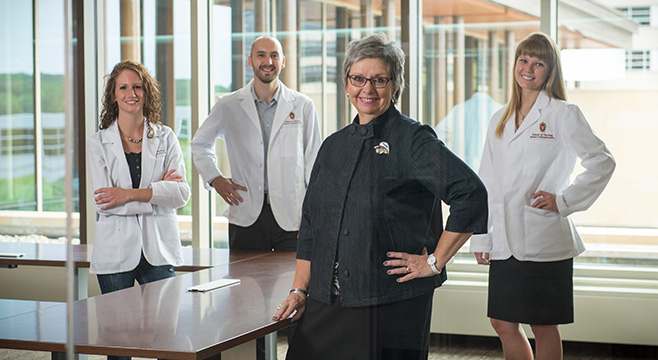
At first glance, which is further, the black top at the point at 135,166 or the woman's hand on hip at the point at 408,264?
the black top at the point at 135,166

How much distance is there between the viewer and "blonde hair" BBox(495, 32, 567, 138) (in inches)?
81.1

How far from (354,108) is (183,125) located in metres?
1.02

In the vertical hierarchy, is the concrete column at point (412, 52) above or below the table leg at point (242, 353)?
above

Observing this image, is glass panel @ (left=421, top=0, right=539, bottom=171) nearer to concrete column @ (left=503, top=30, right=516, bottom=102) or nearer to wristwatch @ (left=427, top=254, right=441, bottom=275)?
concrete column @ (left=503, top=30, right=516, bottom=102)

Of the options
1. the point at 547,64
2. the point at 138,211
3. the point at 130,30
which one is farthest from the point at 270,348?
the point at 547,64

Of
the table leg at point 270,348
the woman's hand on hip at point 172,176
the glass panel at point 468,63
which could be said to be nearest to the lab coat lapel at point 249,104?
the woman's hand on hip at point 172,176

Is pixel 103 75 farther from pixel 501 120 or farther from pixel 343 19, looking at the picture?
pixel 501 120

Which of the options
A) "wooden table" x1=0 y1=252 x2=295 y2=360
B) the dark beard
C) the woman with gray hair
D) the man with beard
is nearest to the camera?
"wooden table" x1=0 y1=252 x2=295 y2=360

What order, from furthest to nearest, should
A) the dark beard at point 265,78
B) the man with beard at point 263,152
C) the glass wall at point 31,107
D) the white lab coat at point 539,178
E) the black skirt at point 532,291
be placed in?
1. the dark beard at point 265,78
2. the man with beard at point 263,152
3. the black skirt at point 532,291
4. the white lab coat at point 539,178
5. the glass wall at point 31,107

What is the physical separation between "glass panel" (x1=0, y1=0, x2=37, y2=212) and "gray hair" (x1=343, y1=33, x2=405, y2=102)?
0.78 meters

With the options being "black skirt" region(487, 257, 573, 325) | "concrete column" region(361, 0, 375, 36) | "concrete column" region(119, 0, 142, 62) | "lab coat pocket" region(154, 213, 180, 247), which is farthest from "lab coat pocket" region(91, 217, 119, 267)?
"black skirt" region(487, 257, 573, 325)

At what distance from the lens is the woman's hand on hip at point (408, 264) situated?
1913mm

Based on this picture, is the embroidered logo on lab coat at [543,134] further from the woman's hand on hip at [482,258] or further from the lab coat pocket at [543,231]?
the woman's hand on hip at [482,258]

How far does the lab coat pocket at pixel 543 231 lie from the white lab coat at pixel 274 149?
0.80 metres
